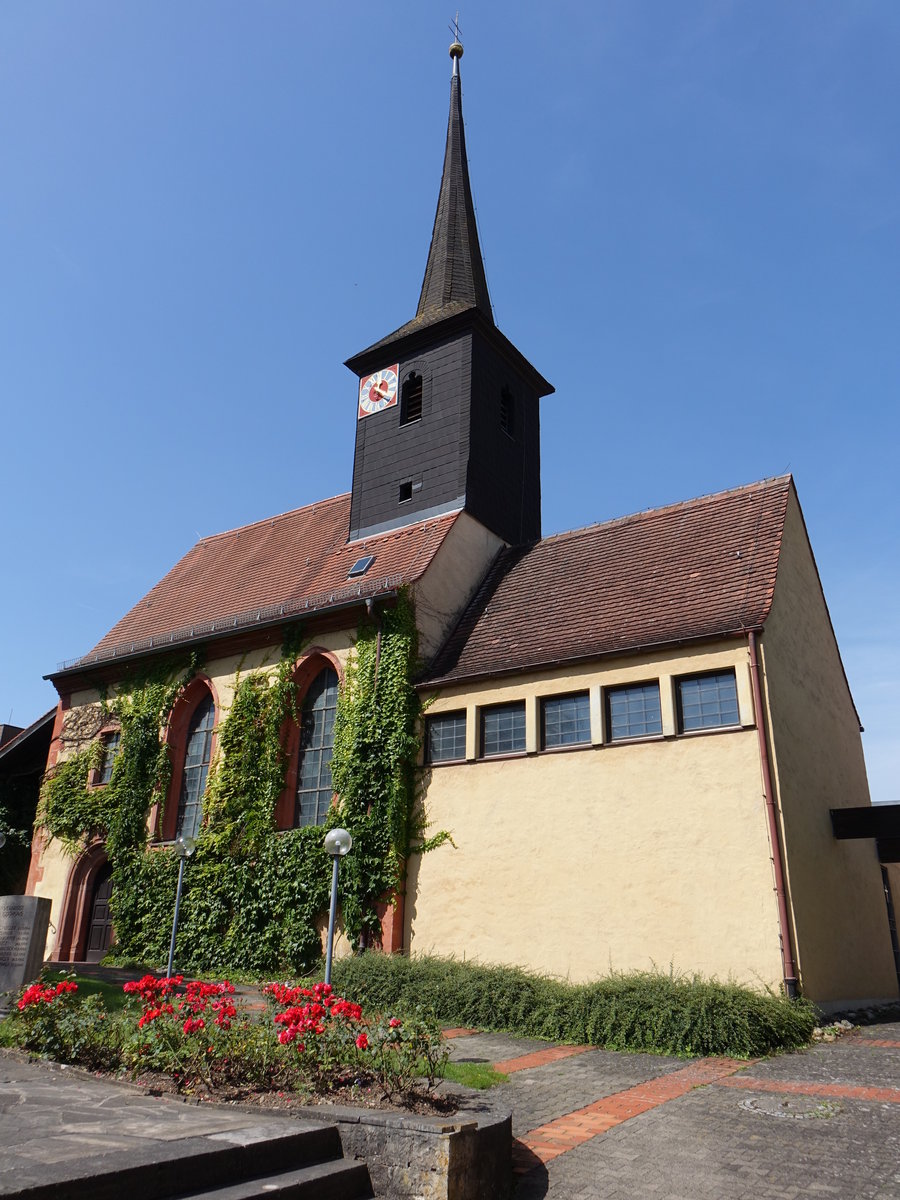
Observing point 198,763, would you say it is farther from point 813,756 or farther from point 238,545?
point 813,756

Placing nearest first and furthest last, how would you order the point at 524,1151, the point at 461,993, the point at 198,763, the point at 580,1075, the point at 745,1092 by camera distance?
the point at 524,1151, the point at 745,1092, the point at 580,1075, the point at 461,993, the point at 198,763

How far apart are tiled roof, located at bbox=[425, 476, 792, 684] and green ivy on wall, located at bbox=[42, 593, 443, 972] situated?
1310mm

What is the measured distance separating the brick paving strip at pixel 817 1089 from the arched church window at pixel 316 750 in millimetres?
9959

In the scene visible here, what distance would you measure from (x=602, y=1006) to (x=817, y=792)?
5895 mm

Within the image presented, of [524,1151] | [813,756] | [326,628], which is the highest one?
[326,628]

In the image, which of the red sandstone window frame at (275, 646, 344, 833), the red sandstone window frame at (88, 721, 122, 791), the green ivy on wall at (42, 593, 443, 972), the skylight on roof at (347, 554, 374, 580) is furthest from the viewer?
the red sandstone window frame at (88, 721, 122, 791)

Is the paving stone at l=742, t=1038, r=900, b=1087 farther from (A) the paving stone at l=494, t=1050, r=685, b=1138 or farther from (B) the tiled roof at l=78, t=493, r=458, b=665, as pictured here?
(B) the tiled roof at l=78, t=493, r=458, b=665

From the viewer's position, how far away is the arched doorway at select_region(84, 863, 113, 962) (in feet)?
65.0

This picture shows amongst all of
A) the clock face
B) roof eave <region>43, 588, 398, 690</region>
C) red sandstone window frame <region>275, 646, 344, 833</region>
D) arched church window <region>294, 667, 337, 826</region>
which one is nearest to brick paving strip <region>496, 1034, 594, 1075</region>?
arched church window <region>294, 667, 337, 826</region>

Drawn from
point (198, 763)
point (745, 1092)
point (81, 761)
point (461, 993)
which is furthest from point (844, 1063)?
point (81, 761)

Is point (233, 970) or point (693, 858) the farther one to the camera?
point (233, 970)

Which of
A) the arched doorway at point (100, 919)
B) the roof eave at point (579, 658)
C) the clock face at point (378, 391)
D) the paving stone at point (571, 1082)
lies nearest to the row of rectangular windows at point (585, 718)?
the roof eave at point (579, 658)

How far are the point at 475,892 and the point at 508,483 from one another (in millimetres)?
10504

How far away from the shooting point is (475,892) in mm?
14961
